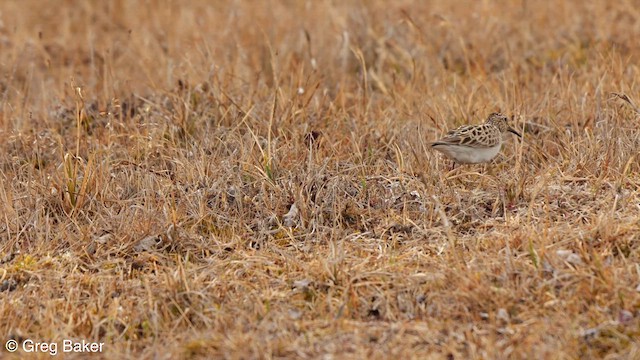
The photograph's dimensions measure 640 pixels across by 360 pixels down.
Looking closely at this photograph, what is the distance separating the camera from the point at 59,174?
7527 mm

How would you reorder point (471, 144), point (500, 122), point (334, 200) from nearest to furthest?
point (334, 200) < point (471, 144) < point (500, 122)

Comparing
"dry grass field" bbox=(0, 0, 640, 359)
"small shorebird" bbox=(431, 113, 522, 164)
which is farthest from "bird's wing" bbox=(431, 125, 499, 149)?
"dry grass field" bbox=(0, 0, 640, 359)

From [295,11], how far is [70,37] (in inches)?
108

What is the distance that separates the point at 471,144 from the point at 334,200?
1.18 m

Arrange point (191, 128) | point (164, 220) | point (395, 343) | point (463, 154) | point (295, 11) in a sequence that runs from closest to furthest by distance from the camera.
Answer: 1. point (395, 343)
2. point (164, 220)
3. point (463, 154)
4. point (191, 128)
5. point (295, 11)

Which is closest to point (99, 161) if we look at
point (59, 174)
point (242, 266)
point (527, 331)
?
point (59, 174)

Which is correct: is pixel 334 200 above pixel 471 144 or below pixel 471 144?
below

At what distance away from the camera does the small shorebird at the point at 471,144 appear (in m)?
7.38

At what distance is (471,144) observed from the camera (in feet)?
24.2

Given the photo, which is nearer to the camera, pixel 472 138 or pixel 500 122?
pixel 472 138

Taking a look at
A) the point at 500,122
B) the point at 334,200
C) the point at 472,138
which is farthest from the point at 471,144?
the point at 334,200

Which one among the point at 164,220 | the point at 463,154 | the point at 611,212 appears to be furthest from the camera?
the point at 463,154

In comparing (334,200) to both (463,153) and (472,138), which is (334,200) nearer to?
(463,153)

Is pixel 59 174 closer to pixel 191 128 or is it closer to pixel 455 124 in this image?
pixel 191 128
